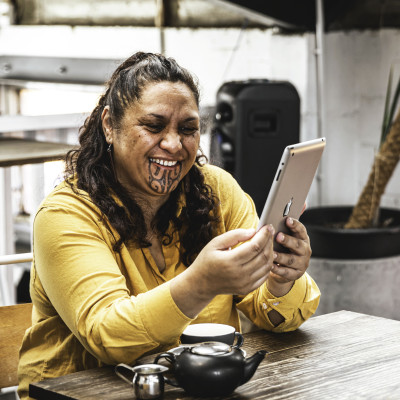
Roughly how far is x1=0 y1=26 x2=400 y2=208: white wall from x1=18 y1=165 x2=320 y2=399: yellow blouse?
278cm

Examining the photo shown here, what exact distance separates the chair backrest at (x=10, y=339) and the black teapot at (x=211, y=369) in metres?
0.68

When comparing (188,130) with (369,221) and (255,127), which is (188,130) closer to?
(369,221)

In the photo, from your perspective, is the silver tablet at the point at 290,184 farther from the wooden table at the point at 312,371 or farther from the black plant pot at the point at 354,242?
the black plant pot at the point at 354,242

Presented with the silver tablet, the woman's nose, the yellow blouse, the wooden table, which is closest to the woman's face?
the woman's nose

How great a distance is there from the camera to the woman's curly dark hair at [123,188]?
1746 mm

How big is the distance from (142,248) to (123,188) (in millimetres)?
154

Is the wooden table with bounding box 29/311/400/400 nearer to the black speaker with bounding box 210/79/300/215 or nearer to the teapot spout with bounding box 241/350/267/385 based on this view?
the teapot spout with bounding box 241/350/267/385

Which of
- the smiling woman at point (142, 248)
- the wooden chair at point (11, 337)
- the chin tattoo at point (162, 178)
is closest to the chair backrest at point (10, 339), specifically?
the wooden chair at point (11, 337)

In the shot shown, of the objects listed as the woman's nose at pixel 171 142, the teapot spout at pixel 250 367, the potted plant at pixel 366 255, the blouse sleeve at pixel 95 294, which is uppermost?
the woman's nose at pixel 171 142

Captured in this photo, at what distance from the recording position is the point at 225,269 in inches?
54.8

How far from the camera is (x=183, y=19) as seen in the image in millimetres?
5430

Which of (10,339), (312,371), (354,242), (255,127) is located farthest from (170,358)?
(255,127)

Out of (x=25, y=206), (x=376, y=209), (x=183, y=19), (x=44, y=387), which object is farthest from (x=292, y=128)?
(x=44, y=387)

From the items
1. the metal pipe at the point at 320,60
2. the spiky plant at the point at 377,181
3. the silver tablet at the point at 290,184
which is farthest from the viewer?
the metal pipe at the point at 320,60
